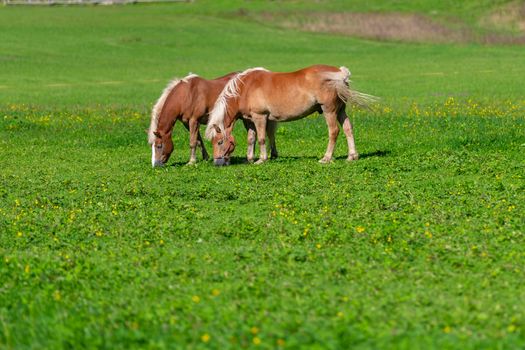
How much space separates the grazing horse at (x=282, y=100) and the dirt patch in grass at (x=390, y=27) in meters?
45.4

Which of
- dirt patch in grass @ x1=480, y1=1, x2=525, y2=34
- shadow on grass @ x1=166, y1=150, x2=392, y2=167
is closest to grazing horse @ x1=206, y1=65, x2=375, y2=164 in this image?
shadow on grass @ x1=166, y1=150, x2=392, y2=167

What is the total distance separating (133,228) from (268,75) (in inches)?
303

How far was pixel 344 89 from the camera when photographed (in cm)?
1936

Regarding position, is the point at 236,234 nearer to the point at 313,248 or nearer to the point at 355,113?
the point at 313,248

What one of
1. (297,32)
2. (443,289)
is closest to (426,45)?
(297,32)

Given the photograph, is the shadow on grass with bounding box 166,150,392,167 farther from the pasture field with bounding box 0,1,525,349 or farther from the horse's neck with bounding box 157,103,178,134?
Result: the horse's neck with bounding box 157,103,178,134

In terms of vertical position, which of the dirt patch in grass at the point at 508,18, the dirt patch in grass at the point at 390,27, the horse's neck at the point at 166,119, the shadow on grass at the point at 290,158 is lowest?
the dirt patch in grass at the point at 390,27

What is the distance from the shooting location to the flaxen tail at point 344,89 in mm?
19375

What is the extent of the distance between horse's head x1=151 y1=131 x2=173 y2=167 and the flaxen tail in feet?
11.3

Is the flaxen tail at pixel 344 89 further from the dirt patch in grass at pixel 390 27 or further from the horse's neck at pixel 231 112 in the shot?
the dirt patch in grass at pixel 390 27

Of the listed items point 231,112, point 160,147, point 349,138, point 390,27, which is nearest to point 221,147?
point 231,112

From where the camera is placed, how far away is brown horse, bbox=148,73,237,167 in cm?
2014

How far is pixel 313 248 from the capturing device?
38.0 feet

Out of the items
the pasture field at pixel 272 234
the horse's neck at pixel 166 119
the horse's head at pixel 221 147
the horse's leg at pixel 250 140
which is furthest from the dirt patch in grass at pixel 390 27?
the horse's head at pixel 221 147
